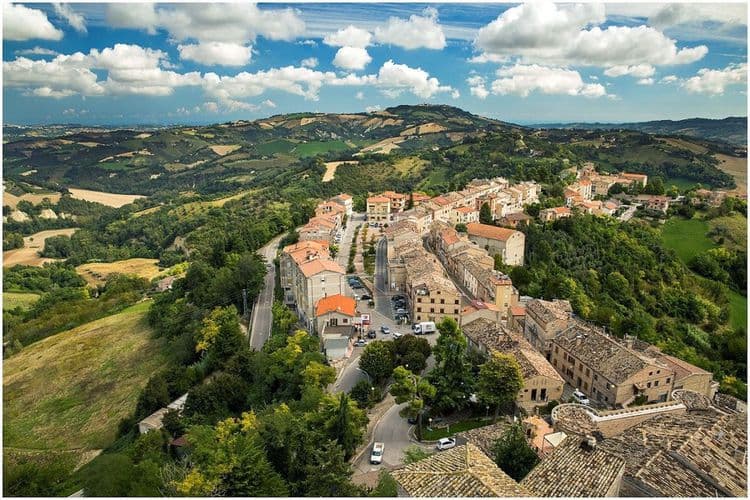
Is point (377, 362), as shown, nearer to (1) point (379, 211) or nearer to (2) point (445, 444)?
(2) point (445, 444)

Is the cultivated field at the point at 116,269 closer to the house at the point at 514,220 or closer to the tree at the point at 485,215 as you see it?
the tree at the point at 485,215

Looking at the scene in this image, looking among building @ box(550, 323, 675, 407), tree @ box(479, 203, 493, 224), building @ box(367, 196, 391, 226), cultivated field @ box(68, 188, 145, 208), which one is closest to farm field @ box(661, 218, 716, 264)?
tree @ box(479, 203, 493, 224)

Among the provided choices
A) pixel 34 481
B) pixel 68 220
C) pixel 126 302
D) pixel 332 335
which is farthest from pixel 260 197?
pixel 34 481

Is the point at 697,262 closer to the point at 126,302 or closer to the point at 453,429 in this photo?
the point at 453,429

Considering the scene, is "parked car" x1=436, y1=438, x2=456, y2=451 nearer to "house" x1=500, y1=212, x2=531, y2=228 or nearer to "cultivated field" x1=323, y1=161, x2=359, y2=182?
"house" x1=500, y1=212, x2=531, y2=228

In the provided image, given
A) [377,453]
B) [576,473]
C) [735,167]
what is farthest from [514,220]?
[735,167]

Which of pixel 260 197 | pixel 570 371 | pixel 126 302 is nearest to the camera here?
pixel 570 371

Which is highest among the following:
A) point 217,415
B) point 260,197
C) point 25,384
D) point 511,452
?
point 260,197

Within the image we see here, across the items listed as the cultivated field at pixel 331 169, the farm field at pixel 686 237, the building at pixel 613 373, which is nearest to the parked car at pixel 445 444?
the building at pixel 613 373
